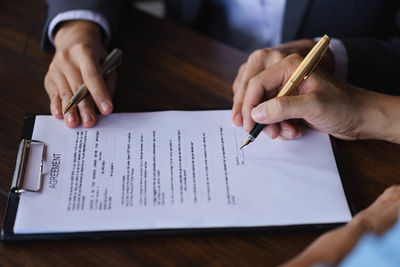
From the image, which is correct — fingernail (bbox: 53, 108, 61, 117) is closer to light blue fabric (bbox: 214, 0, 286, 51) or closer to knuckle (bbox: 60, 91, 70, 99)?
knuckle (bbox: 60, 91, 70, 99)

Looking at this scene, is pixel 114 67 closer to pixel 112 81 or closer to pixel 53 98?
pixel 112 81

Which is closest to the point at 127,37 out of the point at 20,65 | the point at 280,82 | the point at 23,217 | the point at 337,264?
the point at 20,65

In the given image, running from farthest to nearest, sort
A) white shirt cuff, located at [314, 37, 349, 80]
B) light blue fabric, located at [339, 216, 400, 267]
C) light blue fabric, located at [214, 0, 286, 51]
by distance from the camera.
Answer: light blue fabric, located at [214, 0, 286, 51]
white shirt cuff, located at [314, 37, 349, 80]
light blue fabric, located at [339, 216, 400, 267]

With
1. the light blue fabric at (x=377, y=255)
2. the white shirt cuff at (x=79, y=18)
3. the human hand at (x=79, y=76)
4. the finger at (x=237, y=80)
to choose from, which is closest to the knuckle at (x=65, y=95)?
the human hand at (x=79, y=76)

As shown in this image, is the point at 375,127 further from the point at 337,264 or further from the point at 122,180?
the point at 122,180

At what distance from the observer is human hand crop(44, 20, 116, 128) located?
664 millimetres

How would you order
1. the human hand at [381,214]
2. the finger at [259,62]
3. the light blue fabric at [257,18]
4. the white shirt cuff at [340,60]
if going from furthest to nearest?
the light blue fabric at [257,18], the white shirt cuff at [340,60], the finger at [259,62], the human hand at [381,214]

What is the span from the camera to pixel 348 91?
2.14ft

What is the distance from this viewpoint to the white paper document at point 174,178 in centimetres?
53

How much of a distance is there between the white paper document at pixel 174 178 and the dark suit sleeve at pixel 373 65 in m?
0.27

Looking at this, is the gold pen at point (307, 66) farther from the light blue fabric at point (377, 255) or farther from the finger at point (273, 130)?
the light blue fabric at point (377, 255)

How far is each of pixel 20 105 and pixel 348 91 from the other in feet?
1.92

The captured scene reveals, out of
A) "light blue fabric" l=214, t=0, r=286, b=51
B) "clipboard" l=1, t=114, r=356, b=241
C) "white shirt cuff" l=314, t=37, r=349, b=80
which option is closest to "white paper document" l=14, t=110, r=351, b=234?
"clipboard" l=1, t=114, r=356, b=241

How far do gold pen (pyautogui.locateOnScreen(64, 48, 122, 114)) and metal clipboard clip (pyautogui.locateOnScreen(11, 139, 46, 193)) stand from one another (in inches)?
3.1
